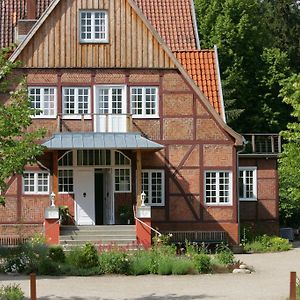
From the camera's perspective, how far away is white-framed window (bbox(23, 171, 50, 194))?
33.1 meters

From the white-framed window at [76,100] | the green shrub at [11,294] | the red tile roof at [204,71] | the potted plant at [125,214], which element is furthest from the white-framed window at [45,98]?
the green shrub at [11,294]

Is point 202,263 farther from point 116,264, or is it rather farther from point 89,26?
point 89,26

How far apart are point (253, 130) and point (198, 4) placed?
9208mm

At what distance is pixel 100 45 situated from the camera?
33.0m

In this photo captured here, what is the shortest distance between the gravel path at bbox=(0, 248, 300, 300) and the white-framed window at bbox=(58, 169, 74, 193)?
9959 millimetres

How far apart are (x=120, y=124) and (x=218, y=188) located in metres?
4.67

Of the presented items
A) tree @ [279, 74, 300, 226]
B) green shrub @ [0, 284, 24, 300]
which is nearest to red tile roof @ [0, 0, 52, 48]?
tree @ [279, 74, 300, 226]

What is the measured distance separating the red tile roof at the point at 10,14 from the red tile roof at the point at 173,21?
5313mm

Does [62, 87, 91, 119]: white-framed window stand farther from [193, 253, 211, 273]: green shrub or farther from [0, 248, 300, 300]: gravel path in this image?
[0, 248, 300, 300]: gravel path

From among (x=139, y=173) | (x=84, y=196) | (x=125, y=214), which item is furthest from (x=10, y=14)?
(x=125, y=214)

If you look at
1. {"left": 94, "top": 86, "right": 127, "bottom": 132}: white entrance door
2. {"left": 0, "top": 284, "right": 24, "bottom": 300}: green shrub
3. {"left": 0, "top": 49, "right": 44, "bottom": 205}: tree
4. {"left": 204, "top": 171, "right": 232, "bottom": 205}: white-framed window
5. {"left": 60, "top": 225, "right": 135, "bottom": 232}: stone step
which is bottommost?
{"left": 0, "top": 284, "right": 24, "bottom": 300}: green shrub

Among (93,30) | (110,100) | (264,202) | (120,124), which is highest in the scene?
(93,30)

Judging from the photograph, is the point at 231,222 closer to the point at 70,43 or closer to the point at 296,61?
the point at 70,43

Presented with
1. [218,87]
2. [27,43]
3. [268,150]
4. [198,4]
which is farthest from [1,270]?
[198,4]
